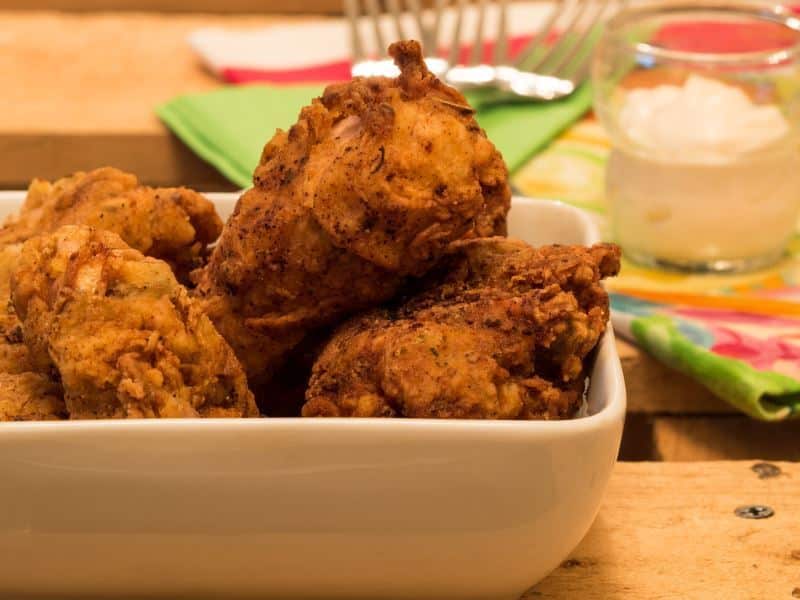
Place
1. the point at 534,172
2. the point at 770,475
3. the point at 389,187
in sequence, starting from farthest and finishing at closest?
the point at 534,172 < the point at 770,475 < the point at 389,187

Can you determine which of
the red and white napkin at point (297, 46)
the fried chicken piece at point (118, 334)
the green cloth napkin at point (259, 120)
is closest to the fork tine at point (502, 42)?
the green cloth napkin at point (259, 120)

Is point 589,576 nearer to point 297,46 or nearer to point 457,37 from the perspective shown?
point 457,37

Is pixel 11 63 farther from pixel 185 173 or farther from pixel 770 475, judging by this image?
pixel 770 475

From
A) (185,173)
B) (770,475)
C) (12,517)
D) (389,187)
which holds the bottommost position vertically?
(185,173)

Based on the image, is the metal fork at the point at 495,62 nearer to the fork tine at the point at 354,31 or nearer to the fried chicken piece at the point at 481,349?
the fork tine at the point at 354,31

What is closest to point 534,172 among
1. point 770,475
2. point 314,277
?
point 770,475

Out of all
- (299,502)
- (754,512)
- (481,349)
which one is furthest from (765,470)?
(299,502)

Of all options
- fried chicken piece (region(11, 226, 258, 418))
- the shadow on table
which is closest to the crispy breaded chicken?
fried chicken piece (region(11, 226, 258, 418))

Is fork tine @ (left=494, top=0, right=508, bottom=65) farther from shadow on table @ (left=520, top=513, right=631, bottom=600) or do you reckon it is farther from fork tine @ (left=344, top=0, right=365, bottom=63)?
shadow on table @ (left=520, top=513, right=631, bottom=600)
